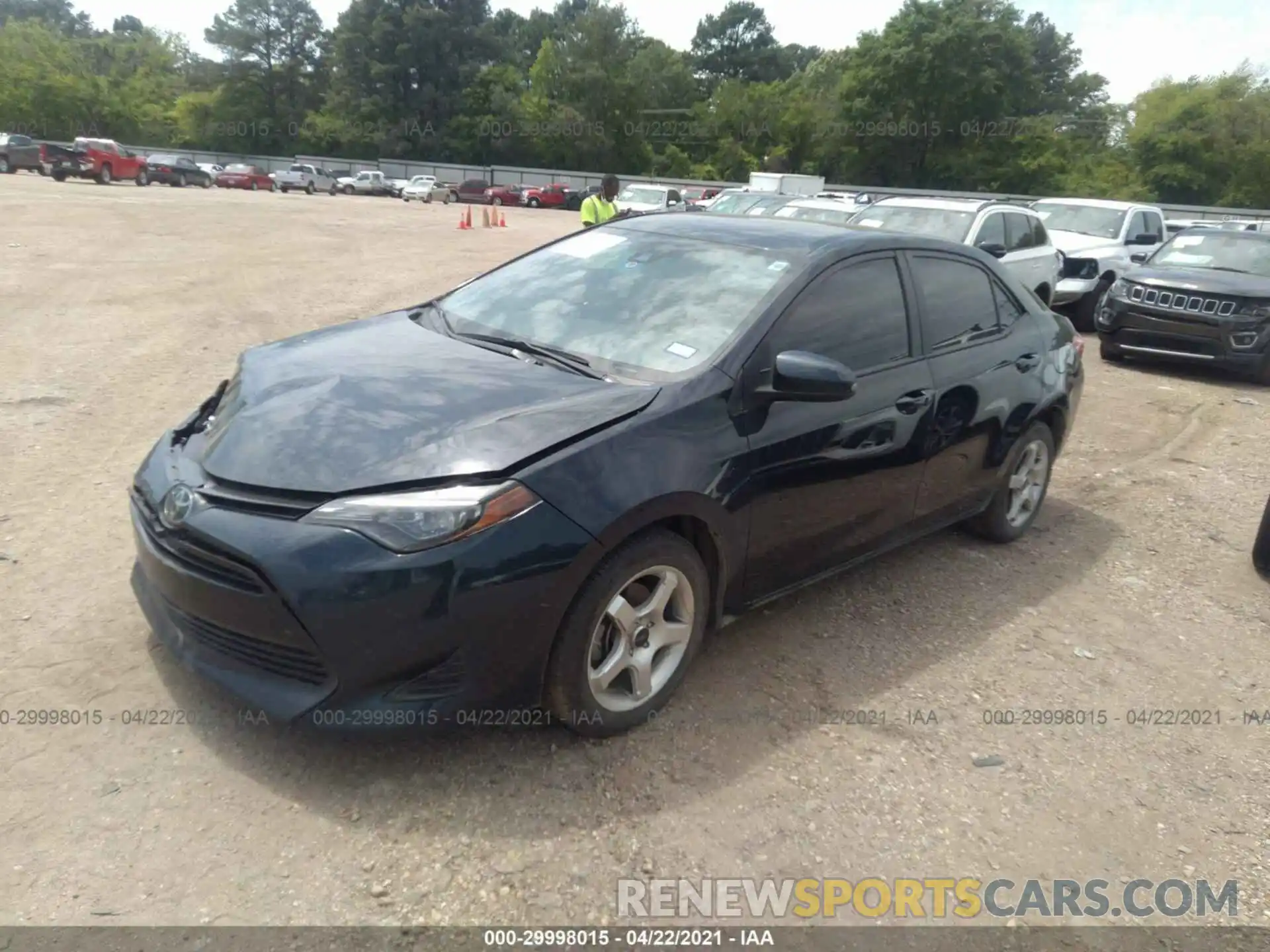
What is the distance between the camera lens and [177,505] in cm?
286

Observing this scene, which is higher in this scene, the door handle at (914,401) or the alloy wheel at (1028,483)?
the door handle at (914,401)

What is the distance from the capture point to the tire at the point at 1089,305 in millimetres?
12676

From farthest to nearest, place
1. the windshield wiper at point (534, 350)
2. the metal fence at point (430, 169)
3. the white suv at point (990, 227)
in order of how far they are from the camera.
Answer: the metal fence at point (430, 169) < the white suv at point (990, 227) < the windshield wiper at point (534, 350)

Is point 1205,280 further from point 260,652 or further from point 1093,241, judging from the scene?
point 260,652

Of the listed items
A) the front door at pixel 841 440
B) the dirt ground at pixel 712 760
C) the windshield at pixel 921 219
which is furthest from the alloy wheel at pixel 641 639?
the windshield at pixel 921 219

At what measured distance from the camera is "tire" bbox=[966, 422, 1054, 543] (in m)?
4.93

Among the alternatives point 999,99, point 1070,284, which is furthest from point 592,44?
point 1070,284

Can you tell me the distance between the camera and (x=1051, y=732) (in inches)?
136

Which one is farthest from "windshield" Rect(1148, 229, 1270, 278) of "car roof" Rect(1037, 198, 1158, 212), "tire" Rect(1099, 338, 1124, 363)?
"car roof" Rect(1037, 198, 1158, 212)

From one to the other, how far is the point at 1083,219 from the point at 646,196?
60.7 ft

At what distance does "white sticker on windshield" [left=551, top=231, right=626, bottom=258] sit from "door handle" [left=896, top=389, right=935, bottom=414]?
1428 mm

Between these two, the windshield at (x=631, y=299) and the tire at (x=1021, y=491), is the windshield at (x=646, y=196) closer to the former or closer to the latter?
the tire at (x=1021, y=491)

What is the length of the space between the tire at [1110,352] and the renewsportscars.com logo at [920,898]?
913 cm

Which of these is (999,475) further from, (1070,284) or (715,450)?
(1070,284)
